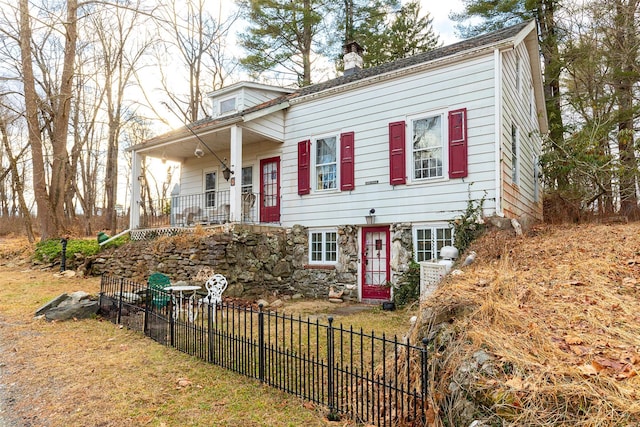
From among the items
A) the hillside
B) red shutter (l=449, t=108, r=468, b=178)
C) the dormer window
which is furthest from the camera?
the dormer window

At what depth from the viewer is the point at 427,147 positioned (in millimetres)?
9109

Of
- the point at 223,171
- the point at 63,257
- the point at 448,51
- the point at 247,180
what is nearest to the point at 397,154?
the point at 448,51

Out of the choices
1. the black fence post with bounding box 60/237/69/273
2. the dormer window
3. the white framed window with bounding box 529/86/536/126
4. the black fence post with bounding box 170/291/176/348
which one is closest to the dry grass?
the black fence post with bounding box 170/291/176/348

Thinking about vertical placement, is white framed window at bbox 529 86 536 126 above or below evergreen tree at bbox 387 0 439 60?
below

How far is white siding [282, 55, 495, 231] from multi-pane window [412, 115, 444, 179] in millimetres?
217

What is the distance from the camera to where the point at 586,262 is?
4.93 meters

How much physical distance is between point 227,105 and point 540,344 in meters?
12.9

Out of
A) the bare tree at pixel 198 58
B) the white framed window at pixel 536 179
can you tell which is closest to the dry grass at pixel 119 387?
the white framed window at pixel 536 179

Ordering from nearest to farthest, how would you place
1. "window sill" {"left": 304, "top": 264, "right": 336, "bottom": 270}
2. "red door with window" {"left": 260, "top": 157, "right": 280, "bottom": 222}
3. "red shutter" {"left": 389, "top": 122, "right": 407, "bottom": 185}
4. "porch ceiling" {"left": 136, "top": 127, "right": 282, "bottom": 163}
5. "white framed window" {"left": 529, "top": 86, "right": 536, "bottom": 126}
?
"red shutter" {"left": 389, "top": 122, "right": 407, "bottom": 185} < "window sill" {"left": 304, "top": 264, "right": 336, "bottom": 270} < "porch ceiling" {"left": 136, "top": 127, "right": 282, "bottom": 163} < "red door with window" {"left": 260, "top": 157, "right": 280, "bottom": 222} < "white framed window" {"left": 529, "top": 86, "right": 536, "bottom": 126}

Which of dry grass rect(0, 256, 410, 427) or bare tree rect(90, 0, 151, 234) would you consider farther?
bare tree rect(90, 0, 151, 234)

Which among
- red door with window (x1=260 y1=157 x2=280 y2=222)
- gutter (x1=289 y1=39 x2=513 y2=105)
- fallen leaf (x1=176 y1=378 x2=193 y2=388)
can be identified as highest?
gutter (x1=289 y1=39 x2=513 y2=105)

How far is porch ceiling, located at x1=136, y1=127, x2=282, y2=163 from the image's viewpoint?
37.2 feet

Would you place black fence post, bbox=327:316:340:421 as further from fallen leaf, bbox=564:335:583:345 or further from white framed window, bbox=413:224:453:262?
white framed window, bbox=413:224:453:262

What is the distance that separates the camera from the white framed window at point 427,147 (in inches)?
350
